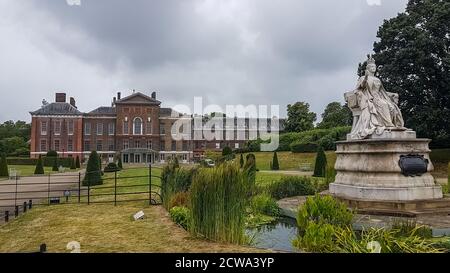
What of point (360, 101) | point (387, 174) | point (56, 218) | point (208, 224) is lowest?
point (56, 218)

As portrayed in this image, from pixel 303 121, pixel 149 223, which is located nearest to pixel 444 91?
pixel 149 223

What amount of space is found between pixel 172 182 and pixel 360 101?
5.56 metres

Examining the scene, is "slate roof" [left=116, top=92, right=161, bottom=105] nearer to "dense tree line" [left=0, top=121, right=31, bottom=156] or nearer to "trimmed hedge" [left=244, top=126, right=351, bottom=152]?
"dense tree line" [left=0, top=121, right=31, bottom=156]

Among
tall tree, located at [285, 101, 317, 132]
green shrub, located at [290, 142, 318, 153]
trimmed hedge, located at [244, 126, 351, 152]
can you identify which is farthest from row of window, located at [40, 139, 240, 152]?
green shrub, located at [290, 142, 318, 153]

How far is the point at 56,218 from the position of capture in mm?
8031

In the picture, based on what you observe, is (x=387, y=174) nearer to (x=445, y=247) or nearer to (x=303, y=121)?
(x=445, y=247)

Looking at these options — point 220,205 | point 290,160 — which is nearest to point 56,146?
point 290,160

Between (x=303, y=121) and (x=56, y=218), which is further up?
(x=303, y=121)

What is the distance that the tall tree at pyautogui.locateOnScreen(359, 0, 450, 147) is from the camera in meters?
23.5

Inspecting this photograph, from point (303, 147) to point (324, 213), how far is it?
34694 millimetres

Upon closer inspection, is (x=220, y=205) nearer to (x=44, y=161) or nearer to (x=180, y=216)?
(x=180, y=216)

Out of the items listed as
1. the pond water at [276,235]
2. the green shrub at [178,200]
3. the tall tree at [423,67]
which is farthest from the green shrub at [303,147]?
the pond water at [276,235]

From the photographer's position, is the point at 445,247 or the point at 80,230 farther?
the point at 80,230
